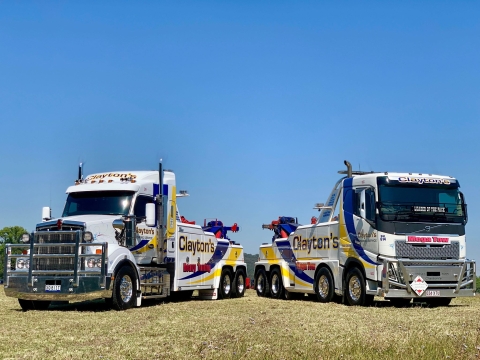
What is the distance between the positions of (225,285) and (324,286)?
427 centimetres

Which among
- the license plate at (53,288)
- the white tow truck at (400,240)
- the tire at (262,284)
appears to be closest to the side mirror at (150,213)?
the license plate at (53,288)

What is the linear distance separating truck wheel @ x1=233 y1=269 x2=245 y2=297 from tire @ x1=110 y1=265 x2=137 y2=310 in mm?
7207

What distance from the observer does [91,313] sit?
1639cm

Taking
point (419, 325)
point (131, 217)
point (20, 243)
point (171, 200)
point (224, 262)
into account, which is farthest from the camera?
point (224, 262)

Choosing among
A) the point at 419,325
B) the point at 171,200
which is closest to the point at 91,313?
the point at 171,200

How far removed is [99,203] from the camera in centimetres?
1909

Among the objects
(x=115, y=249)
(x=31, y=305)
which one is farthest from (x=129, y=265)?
(x=31, y=305)

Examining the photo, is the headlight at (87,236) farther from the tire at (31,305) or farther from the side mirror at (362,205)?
the side mirror at (362,205)

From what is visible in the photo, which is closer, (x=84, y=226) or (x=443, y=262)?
(x=84, y=226)

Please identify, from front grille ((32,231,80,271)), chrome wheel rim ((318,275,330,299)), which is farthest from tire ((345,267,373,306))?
front grille ((32,231,80,271))

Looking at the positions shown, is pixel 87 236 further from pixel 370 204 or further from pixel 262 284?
pixel 262 284

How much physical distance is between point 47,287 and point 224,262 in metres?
8.71

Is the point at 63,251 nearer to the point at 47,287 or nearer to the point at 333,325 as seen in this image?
the point at 47,287

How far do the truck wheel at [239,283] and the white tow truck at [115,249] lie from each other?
50.3 inches
